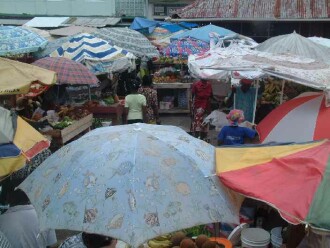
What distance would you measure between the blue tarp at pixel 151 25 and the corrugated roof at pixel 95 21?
2.70m

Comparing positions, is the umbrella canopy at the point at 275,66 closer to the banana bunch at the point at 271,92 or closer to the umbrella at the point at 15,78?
the umbrella at the point at 15,78

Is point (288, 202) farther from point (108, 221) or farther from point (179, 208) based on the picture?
point (108, 221)

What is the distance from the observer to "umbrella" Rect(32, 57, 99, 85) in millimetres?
9578

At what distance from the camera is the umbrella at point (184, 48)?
13289mm

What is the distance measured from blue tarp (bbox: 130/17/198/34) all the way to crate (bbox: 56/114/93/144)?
10747 millimetres

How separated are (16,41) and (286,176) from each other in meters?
7.67

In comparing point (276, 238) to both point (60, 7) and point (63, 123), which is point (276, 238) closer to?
point (63, 123)

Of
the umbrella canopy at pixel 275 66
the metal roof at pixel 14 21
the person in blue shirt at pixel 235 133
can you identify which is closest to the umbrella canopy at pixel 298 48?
the umbrella canopy at pixel 275 66

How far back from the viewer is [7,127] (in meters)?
4.05

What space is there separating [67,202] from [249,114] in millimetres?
6820

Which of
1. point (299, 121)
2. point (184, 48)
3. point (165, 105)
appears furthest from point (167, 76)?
point (299, 121)

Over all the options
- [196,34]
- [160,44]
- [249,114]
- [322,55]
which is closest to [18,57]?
[160,44]

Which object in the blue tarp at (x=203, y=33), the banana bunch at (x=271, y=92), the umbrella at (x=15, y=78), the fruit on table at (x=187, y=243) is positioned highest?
the umbrella at (x=15, y=78)

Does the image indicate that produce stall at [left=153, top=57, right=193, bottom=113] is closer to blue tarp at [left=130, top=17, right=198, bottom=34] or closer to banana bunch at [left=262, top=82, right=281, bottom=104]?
banana bunch at [left=262, top=82, right=281, bottom=104]
